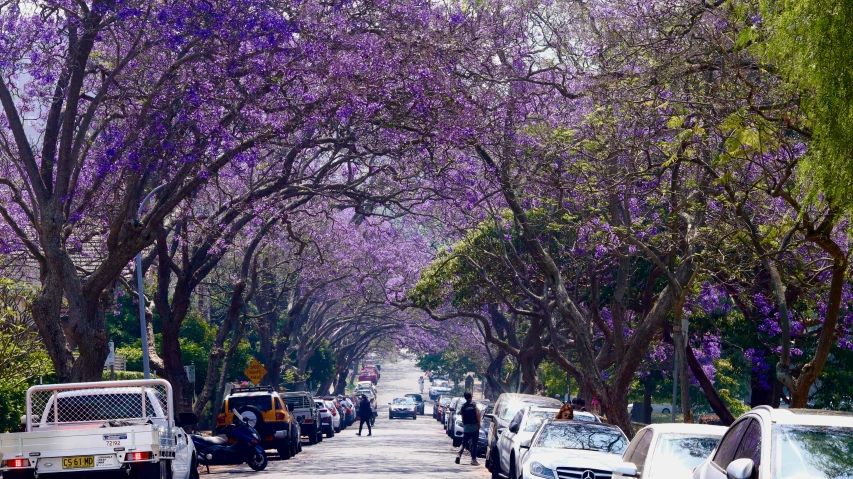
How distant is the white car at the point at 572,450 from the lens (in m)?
15.9

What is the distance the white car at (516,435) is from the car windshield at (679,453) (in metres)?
6.44

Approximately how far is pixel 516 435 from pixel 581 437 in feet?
10.8

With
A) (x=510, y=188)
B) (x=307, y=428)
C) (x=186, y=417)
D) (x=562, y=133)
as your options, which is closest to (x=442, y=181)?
(x=510, y=188)

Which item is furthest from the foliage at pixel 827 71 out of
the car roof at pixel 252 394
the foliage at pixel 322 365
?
the foliage at pixel 322 365

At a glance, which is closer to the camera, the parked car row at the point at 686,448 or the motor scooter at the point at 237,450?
the parked car row at the point at 686,448

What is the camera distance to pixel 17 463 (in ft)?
42.1

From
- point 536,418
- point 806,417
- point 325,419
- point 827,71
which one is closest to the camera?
point 806,417

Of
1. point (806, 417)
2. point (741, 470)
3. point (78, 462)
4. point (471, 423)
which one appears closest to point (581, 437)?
point (78, 462)

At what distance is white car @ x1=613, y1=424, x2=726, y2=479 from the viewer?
10.8 meters

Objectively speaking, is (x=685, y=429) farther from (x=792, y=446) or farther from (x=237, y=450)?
(x=237, y=450)

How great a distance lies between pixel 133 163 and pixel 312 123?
134 inches

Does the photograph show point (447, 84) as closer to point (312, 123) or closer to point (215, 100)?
point (312, 123)

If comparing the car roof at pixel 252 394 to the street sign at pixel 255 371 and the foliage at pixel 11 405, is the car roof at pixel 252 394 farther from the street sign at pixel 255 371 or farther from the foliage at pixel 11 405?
the foliage at pixel 11 405

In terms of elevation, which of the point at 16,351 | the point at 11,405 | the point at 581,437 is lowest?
the point at 581,437
